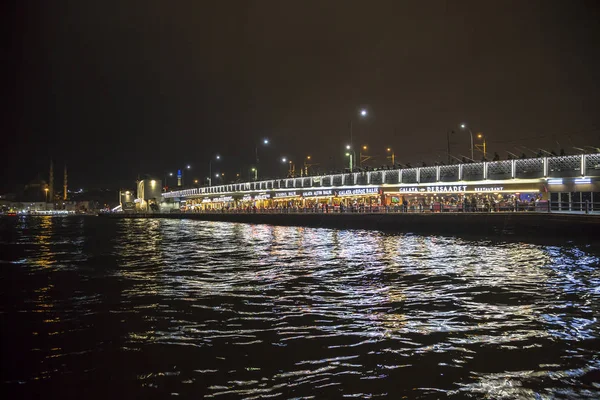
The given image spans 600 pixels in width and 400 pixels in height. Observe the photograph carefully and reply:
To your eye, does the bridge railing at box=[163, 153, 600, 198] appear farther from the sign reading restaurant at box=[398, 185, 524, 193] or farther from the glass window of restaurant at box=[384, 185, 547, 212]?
the glass window of restaurant at box=[384, 185, 547, 212]

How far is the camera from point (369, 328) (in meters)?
10.7

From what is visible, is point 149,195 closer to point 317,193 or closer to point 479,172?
point 317,193

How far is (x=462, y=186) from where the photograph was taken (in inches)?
2467

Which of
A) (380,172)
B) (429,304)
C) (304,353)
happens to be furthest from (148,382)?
(380,172)

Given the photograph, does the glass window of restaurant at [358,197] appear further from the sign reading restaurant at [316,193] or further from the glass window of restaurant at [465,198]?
the glass window of restaurant at [465,198]

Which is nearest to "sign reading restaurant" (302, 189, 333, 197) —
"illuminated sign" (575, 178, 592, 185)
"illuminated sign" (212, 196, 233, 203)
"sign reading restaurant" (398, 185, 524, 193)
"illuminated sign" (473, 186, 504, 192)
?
"sign reading restaurant" (398, 185, 524, 193)

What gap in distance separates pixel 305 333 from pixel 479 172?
5579 cm

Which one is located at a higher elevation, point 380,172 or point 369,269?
point 380,172

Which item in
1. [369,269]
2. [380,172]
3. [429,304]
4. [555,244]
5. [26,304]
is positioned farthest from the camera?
[380,172]

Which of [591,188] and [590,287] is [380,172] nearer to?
[591,188]

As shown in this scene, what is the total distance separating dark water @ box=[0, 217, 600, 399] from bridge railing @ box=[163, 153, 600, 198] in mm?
32144

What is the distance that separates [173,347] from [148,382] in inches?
72.7

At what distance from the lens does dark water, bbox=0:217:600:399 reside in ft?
24.4

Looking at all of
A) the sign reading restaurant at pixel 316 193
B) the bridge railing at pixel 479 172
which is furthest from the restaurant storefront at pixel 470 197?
the sign reading restaurant at pixel 316 193
